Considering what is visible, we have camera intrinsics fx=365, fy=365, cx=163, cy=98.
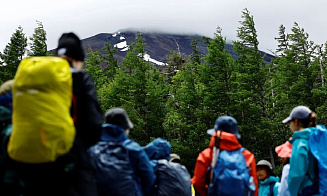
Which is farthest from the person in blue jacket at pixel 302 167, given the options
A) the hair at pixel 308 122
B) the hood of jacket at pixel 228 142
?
the hood of jacket at pixel 228 142

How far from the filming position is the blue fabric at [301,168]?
4.82m

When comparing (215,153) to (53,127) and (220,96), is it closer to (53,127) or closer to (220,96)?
(53,127)

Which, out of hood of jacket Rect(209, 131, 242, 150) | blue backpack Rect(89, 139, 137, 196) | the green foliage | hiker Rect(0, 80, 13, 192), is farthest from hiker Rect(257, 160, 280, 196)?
the green foliage

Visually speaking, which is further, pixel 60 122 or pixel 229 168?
pixel 229 168

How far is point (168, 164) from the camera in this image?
18.2 feet

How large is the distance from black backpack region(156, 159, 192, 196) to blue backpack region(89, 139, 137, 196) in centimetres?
101

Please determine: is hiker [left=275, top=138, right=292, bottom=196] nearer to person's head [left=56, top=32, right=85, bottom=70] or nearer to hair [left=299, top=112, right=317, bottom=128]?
hair [left=299, top=112, right=317, bottom=128]

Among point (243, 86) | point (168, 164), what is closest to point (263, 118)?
point (243, 86)

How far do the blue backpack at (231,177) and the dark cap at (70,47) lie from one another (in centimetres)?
249

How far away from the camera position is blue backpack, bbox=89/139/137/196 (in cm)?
431

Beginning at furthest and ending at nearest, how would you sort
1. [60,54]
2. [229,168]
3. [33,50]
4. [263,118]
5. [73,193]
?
[33,50] → [263,118] → [229,168] → [60,54] → [73,193]

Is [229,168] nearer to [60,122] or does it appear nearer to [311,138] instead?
[311,138]

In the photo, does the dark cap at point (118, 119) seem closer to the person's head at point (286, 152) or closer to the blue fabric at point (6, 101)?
the blue fabric at point (6, 101)

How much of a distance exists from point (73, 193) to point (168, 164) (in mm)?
2759
